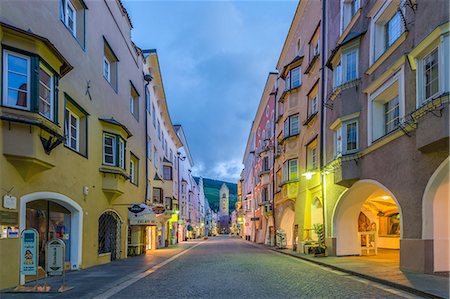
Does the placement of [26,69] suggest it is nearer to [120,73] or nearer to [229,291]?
[229,291]

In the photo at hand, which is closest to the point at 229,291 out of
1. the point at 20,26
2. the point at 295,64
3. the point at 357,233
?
the point at 20,26

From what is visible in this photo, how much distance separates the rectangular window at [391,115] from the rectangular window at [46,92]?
1134 centimetres

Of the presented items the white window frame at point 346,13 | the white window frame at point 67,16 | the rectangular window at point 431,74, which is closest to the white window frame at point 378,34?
the white window frame at point 346,13

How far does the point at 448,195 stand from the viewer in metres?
12.6

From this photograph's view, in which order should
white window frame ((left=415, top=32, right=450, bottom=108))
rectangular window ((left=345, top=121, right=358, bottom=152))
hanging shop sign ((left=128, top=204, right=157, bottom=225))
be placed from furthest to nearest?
hanging shop sign ((left=128, top=204, right=157, bottom=225)), rectangular window ((left=345, top=121, right=358, bottom=152)), white window frame ((left=415, top=32, right=450, bottom=108))

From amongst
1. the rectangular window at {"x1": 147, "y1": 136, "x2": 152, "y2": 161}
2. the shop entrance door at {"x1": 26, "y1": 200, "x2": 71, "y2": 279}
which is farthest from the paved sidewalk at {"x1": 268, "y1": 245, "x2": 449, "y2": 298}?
the rectangular window at {"x1": 147, "y1": 136, "x2": 152, "y2": 161}

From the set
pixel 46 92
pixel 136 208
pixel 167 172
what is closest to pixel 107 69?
pixel 136 208

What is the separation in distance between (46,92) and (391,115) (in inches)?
470

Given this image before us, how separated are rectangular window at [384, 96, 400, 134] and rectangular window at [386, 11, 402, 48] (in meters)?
2.15

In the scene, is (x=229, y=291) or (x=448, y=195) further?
(x=448, y=195)

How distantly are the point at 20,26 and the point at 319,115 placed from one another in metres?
16.3

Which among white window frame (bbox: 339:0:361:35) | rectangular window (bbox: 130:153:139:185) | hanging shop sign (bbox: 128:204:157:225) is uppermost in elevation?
white window frame (bbox: 339:0:361:35)

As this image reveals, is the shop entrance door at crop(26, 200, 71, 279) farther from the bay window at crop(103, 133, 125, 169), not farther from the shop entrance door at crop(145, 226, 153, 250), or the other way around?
the shop entrance door at crop(145, 226, 153, 250)

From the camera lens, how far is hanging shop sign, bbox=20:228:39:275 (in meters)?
9.71
